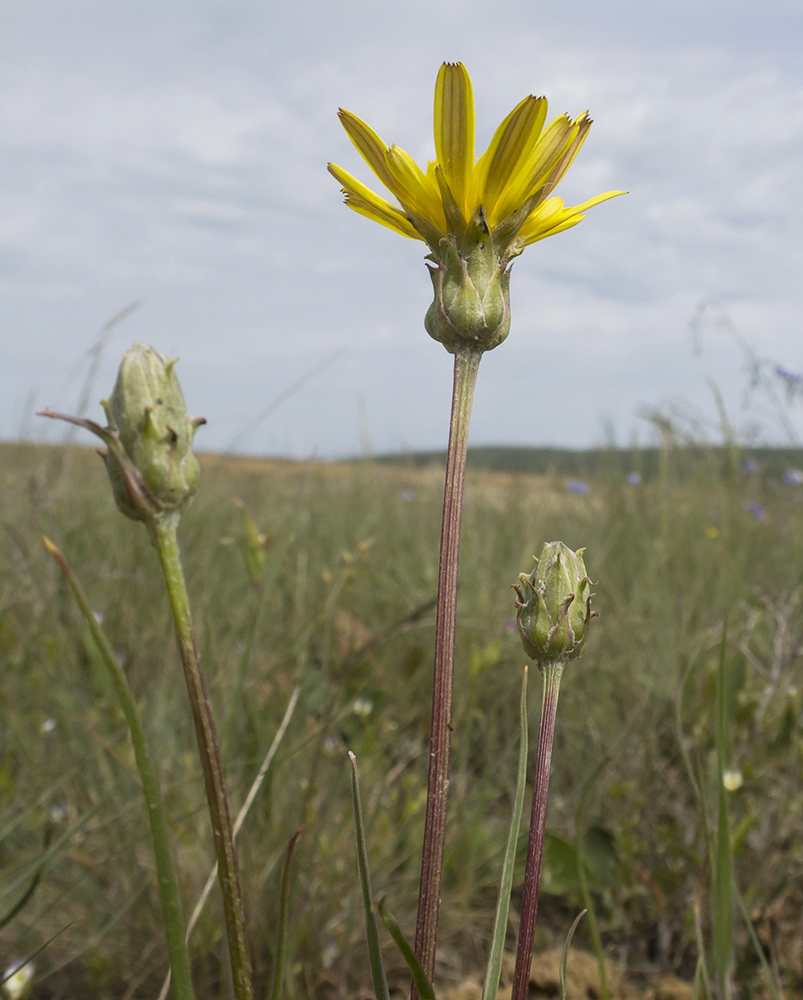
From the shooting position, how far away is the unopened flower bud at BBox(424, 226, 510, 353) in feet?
2.27

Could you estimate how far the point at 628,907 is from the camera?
174 centimetres

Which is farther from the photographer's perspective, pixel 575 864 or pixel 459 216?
pixel 575 864

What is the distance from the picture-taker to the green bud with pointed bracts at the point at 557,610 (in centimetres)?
71

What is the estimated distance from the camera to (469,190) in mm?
719

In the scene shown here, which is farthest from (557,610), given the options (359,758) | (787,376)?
(787,376)

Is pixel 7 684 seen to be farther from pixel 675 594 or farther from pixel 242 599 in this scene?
pixel 675 594

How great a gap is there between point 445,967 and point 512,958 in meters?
0.17

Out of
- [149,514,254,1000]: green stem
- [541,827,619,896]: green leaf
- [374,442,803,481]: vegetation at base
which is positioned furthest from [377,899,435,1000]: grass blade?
[374,442,803,481]: vegetation at base

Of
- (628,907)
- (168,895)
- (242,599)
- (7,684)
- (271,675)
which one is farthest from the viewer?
(242,599)

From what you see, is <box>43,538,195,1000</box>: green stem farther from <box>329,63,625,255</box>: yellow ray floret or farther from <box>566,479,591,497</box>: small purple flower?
<box>566,479,591,497</box>: small purple flower

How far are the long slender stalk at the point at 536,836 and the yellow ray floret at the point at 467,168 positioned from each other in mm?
408

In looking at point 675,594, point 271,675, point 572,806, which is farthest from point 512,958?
point 675,594

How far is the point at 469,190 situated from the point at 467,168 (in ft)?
0.06

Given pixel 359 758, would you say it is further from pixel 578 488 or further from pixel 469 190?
pixel 578 488
